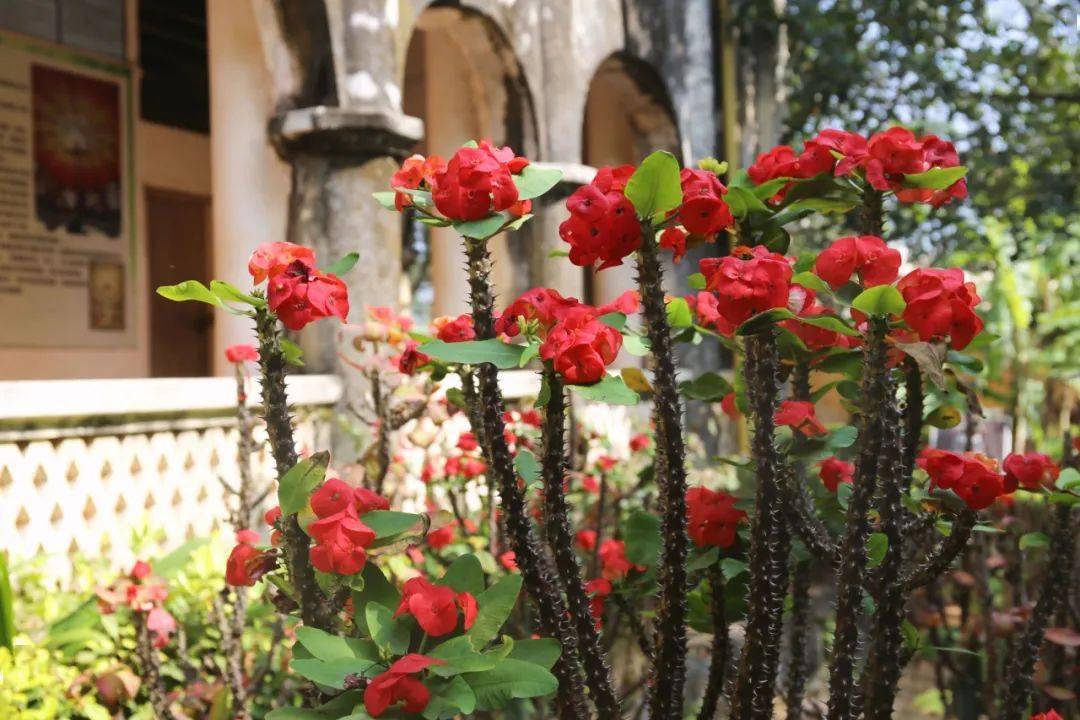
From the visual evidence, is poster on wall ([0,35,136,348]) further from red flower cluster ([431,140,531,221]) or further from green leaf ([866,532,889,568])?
green leaf ([866,532,889,568])

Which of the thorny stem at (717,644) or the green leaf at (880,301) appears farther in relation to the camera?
the thorny stem at (717,644)

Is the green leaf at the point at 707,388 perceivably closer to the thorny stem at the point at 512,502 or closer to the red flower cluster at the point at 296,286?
the thorny stem at the point at 512,502

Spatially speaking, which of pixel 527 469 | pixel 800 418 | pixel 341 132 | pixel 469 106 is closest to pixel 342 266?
pixel 527 469

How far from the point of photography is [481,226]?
1.49 meters

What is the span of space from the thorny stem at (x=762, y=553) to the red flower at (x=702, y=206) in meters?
0.18

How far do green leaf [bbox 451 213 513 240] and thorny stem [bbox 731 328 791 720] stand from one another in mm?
410

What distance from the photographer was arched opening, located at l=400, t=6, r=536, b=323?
676 centimetres

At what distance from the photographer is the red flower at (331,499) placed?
139 centimetres

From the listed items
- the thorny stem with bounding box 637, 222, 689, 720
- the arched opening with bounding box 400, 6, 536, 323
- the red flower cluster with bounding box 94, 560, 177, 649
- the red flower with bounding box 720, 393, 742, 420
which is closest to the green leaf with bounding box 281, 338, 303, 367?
the thorny stem with bounding box 637, 222, 689, 720

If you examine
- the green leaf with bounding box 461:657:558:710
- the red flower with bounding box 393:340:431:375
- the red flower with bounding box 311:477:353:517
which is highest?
the red flower with bounding box 393:340:431:375

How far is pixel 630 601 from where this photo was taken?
2.08m

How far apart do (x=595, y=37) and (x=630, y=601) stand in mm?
6061

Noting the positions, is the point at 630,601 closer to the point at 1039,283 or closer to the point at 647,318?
the point at 647,318

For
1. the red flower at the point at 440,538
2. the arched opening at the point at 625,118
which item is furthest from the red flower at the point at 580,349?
the arched opening at the point at 625,118
